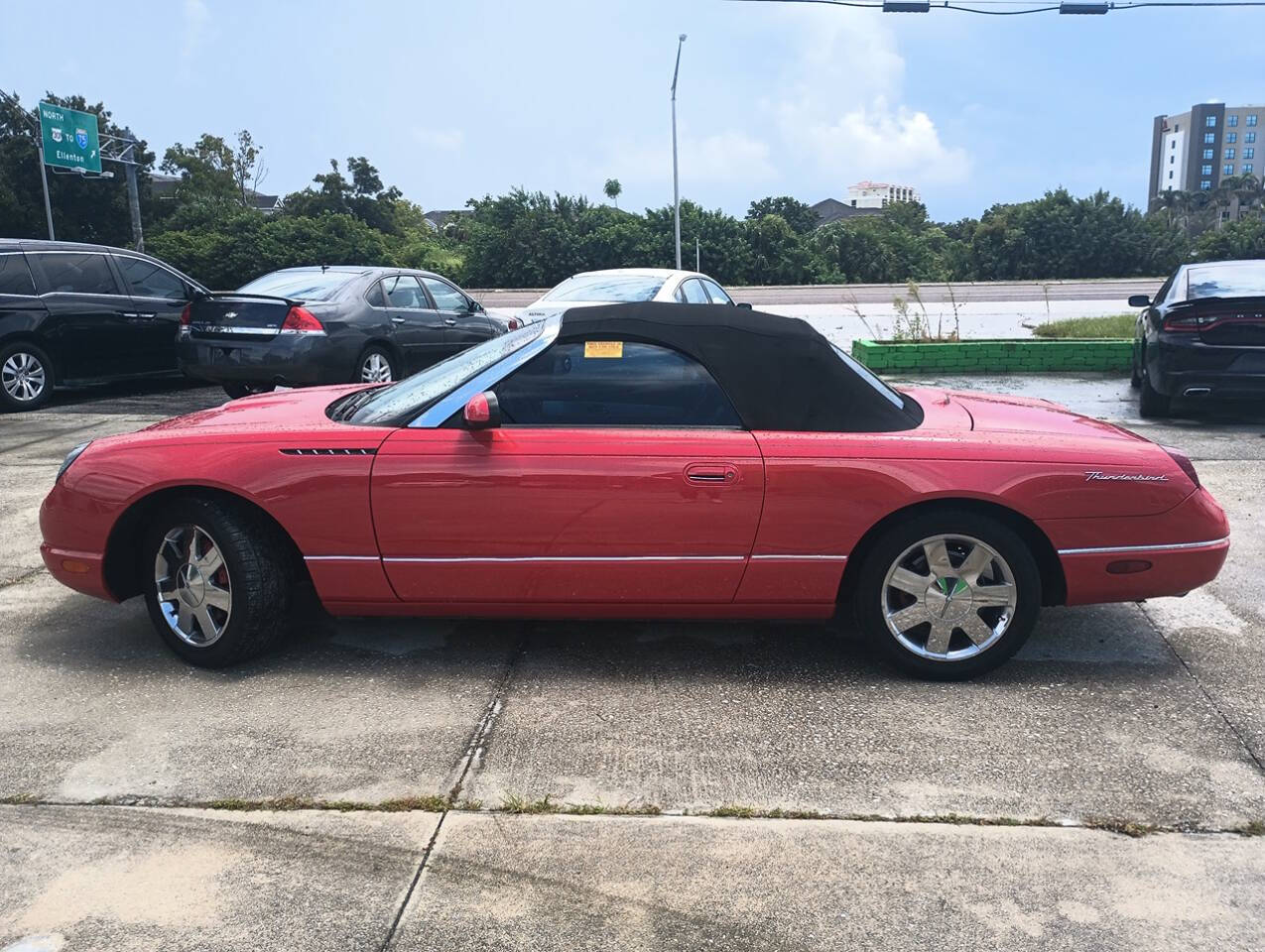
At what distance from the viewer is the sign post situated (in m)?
37.2

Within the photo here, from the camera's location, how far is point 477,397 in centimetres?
406

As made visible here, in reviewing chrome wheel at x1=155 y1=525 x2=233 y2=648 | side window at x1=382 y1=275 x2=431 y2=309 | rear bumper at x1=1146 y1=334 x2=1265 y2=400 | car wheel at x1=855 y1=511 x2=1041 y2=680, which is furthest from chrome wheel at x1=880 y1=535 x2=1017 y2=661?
side window at x1=382 y1=275 x2=431 y2=309

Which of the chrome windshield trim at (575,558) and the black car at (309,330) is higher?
the black car at (309,330)

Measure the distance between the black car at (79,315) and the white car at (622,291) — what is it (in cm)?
347

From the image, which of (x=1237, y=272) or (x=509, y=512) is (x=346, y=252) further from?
A: (x=509, y=512)

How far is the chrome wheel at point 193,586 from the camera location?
13.8 feet

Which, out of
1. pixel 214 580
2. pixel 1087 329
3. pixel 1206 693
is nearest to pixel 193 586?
pixel 214 580

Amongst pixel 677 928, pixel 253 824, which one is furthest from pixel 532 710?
pixel 677 928

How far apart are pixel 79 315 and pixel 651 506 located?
9159 millimetres

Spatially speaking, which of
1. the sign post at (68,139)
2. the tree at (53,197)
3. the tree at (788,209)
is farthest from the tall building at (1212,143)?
the sign post at (68,139)

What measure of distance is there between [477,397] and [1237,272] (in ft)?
26.7

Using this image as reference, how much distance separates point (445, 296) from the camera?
39.3 feet

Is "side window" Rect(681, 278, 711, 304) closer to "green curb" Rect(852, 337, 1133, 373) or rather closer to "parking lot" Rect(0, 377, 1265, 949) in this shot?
"green curb" Rect(852, 337, 1133, 373)

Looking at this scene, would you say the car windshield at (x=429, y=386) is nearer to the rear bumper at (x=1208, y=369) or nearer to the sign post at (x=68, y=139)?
the rear bumper at (x=1208, y=369)
